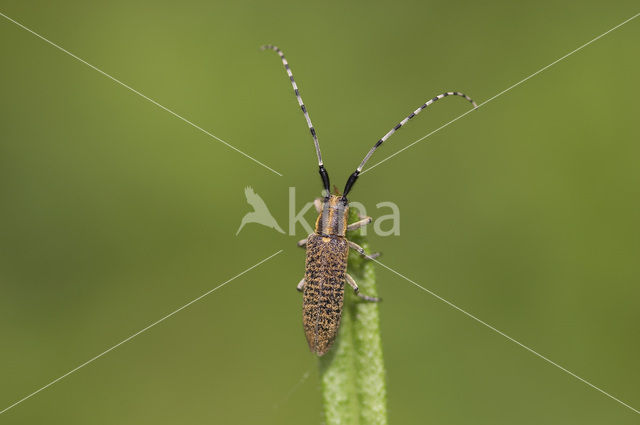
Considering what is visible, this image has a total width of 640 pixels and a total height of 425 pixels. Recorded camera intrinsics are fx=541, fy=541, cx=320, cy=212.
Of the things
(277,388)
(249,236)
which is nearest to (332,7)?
(249,236)

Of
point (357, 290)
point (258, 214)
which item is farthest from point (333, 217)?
point (258, 214)

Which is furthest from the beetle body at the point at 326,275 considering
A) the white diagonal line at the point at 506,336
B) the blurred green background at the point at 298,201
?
the blurred green background at the point at 298,201

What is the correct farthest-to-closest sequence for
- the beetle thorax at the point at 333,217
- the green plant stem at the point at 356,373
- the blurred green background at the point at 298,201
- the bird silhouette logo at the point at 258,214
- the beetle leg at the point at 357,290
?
the bird silhouette logo at the point at 258,214 < the blurred green background at the point at 298,201 < the beetle thorax at the point at 333,217 < the beetle leg at the point at 357,290 < the green plant stem at the point at 356,373

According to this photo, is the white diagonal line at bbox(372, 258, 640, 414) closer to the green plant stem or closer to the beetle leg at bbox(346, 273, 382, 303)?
the beetle leg at bbox(346, 273, 382, 303)

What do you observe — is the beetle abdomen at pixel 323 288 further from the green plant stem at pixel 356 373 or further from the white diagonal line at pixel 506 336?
the white diagonal line at pixel 506 336

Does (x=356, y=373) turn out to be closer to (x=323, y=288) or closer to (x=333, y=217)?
(x=323, y=288)

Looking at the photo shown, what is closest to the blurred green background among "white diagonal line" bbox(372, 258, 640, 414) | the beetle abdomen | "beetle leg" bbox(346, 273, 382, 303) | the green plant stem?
"white diagonal line" bbox(372, 258, 640, 414)
